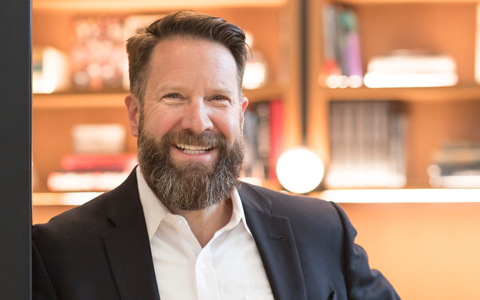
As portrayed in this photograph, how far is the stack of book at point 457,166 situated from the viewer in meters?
2.11

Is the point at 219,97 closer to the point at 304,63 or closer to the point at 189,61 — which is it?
the point at 189,61

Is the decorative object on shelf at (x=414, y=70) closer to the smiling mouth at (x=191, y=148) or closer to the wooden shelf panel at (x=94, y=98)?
the wooden shelf panel at (x=94, y=98)

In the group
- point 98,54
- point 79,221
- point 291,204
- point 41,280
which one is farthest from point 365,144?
point 41,280

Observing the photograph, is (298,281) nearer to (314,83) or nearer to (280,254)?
(280,254)

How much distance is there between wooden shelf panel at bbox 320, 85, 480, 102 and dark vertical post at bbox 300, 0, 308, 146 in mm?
89

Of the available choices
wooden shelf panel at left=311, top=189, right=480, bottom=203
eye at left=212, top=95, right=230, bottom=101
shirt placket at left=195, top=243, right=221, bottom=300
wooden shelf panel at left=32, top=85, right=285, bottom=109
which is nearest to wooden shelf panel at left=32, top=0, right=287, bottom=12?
wooden shelf panel at left=32, top=85, right=285, bottom=109

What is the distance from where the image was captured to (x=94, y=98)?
2199mm

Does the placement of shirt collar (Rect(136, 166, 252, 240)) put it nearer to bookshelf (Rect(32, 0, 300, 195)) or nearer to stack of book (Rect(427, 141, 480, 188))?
bookshelf (Rect(32, 0, 300, 195))

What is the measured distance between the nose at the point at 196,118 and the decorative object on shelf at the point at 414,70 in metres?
1.30

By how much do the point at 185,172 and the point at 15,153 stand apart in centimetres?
47

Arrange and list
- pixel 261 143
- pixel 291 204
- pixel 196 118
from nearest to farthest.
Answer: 1. pixel 196 118
2. pixel 291 204
3. pixel 261 143

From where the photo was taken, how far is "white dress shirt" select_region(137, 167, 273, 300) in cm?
100

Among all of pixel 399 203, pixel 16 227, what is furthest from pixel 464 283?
pixel 16 227

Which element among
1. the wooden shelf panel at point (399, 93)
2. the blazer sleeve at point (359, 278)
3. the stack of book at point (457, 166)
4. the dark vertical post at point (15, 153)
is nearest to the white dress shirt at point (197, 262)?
the blazer sleeve at point (359, 278)
